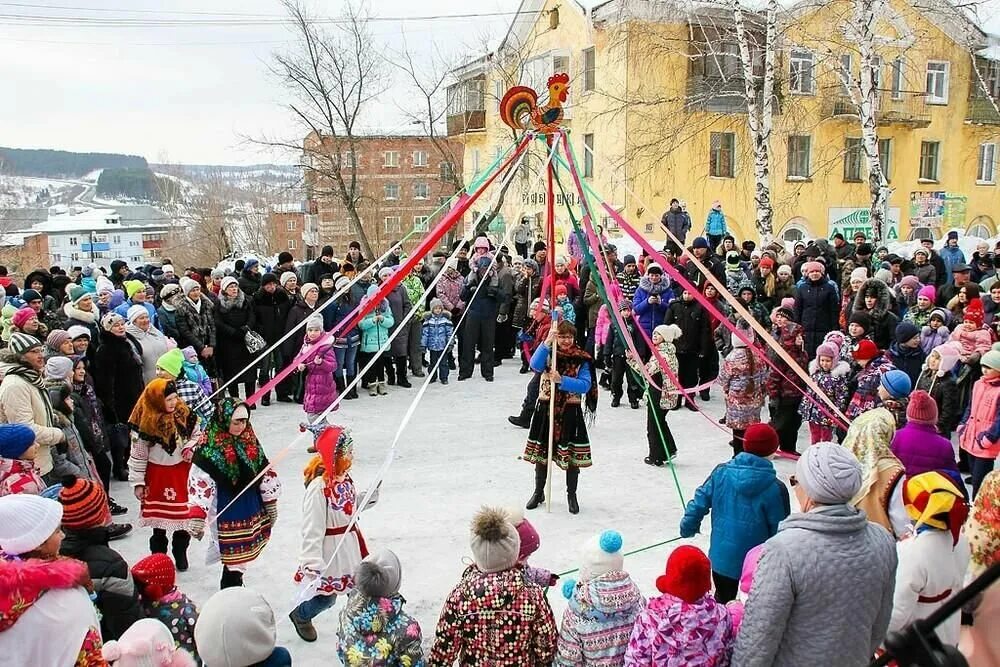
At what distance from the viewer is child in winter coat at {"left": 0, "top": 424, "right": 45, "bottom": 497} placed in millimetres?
4367

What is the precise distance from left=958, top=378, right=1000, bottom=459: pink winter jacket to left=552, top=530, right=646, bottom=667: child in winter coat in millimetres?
3960

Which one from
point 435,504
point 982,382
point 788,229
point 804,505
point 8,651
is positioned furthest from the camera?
point 788,229

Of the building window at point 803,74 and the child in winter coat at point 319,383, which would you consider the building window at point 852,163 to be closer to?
the building window at point 803,74

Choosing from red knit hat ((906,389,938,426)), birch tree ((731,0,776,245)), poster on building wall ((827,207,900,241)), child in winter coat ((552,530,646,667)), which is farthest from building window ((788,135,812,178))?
child in winter coat ((552,530,646,667))

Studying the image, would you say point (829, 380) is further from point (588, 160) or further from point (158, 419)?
point (588, 160)

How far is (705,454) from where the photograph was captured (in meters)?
7.92

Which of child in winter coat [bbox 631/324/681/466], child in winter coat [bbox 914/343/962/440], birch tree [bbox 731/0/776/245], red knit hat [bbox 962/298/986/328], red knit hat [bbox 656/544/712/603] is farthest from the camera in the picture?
birch tree [bbox 731/0/776/245]

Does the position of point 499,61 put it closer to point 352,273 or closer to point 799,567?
point 352,273

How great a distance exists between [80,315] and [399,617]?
5408 millimetres

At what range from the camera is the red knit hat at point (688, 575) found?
2949 millimetres

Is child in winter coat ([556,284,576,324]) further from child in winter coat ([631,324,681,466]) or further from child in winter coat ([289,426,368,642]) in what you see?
child in winter coat ([289,426,368,642])

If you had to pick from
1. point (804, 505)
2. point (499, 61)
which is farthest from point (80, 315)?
point (499, 61)

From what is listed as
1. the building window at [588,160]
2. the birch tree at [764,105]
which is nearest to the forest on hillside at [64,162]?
the building window at [588,160]

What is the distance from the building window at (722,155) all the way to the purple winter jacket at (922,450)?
18.7 meters
